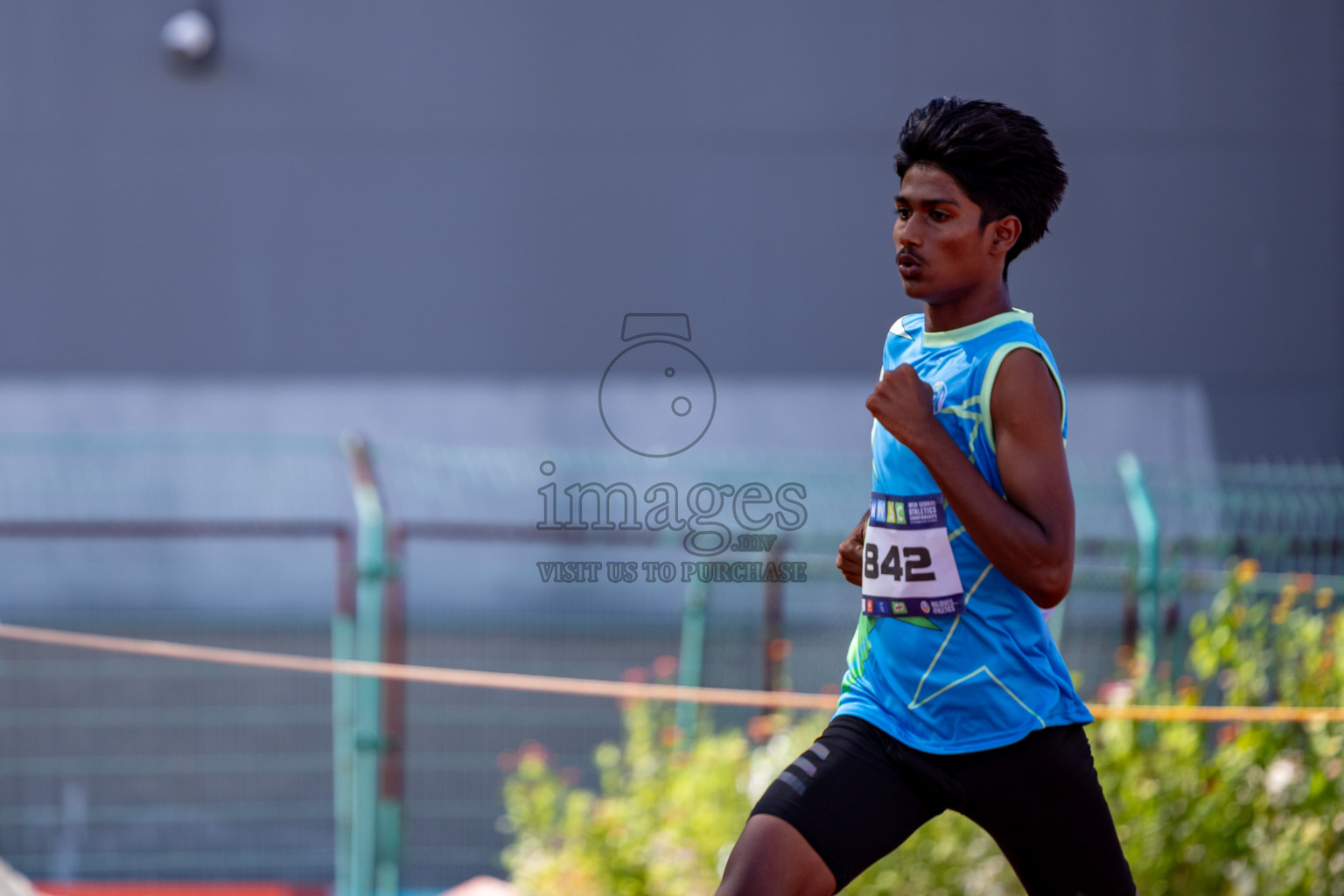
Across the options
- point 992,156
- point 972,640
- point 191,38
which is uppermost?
point 191,38

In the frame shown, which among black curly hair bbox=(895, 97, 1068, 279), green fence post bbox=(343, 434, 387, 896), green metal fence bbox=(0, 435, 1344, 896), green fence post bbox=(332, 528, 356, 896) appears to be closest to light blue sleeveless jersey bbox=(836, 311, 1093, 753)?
black curly hair bbox=(895, 97, 1068, 279)

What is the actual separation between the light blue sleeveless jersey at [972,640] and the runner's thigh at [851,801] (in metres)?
0.06

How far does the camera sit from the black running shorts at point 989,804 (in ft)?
7.38

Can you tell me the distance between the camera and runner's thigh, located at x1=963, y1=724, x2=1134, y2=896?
2.26 metres

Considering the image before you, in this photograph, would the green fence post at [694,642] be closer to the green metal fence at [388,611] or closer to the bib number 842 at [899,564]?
the green metal fence at [388,611]

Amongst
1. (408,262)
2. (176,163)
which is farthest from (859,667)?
(176,163)

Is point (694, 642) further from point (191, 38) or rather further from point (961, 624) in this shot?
point (191, 38)

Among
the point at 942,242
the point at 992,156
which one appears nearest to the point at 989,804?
the point at 942,242

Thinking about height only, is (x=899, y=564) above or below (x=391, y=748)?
above

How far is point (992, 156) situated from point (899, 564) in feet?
2.36

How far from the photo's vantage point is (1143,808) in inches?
155

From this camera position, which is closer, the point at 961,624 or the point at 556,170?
the point at 961,624

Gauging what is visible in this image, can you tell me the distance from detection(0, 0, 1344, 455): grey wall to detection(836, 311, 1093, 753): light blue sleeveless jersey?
268 inches

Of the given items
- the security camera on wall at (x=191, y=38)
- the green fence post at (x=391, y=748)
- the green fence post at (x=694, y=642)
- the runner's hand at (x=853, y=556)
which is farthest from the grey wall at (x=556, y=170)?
the runner's hand at (x=853, y=556)
